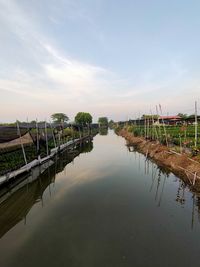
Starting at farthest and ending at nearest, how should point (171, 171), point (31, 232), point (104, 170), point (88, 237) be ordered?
point (104, 170) → point (171, 171) → point (31, 232) → point (88, 237)

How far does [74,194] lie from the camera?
11031mm

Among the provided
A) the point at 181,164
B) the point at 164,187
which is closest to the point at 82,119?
the point at 181,164

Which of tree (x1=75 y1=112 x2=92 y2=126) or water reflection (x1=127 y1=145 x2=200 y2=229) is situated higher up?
tree (x1=75 y1=112 x2=92 y2=126)

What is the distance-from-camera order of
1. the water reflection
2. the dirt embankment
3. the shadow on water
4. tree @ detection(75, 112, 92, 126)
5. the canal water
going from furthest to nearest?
tree @ detection(75, 112, 92, 126), the dirt embankment, the water reflection, the shadow on water, the canal water

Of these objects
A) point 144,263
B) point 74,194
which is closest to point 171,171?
point 74,194

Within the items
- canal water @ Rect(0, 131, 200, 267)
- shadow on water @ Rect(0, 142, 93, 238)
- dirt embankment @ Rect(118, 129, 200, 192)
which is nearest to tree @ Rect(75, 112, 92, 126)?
dirt embankment @ Rect(118, 129, 200, 192)

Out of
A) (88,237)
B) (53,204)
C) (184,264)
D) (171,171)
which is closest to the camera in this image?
(184,264)

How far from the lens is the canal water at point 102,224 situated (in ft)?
18.6

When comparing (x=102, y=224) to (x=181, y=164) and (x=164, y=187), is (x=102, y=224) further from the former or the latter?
(x=181, y=164)

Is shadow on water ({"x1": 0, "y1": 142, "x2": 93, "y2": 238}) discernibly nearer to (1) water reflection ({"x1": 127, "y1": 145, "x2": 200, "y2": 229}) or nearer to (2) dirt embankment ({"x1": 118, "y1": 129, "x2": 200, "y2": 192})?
(1) water reflection ({"x1": 127, "y1": 145, "x2": 200, "y2": 229})

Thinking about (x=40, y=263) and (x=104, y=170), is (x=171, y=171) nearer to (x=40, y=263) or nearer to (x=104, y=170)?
(x=104, y=170)

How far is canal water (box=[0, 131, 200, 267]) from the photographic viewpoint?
5680 mm

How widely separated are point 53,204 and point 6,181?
4.01m

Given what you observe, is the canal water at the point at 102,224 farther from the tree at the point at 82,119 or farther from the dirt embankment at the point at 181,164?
the tree at the point at 82,119
